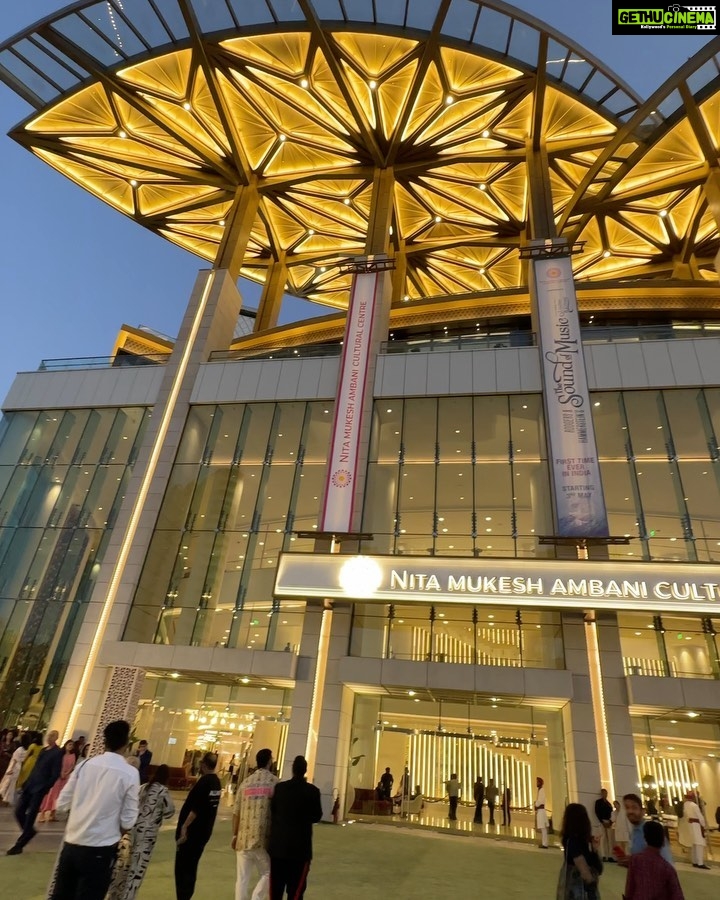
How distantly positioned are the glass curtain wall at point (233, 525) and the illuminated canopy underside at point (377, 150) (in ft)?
46.2

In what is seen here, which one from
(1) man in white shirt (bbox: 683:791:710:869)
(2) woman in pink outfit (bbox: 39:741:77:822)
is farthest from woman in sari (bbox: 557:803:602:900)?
(2) woman in pink outfit (bbox: 39:741:77:822)

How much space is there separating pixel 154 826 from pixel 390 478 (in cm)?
1367

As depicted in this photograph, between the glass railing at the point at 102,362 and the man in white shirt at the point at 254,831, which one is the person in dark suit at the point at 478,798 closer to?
the man in white shirt at the point at 254,831

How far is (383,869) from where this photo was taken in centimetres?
888

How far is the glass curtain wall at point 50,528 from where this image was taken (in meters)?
17.4

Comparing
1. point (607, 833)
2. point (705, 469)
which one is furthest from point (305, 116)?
point (607, 833)

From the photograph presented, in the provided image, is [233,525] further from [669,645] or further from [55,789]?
[669,645]

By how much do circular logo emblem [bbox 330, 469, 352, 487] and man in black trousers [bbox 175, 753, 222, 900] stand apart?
12.1 metres

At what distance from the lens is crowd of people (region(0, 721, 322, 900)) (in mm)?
3871

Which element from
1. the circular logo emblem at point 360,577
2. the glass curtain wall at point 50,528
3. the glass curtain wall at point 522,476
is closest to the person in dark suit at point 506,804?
the glass curtain wall at point 522,476

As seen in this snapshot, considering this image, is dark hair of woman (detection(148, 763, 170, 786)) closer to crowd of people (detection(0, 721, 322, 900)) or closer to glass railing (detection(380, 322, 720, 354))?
crowd of people (detection(0, 721, 322, 900))

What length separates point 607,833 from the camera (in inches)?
460

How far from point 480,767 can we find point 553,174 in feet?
96.9

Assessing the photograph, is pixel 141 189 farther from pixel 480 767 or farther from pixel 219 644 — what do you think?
pixel 480 767
